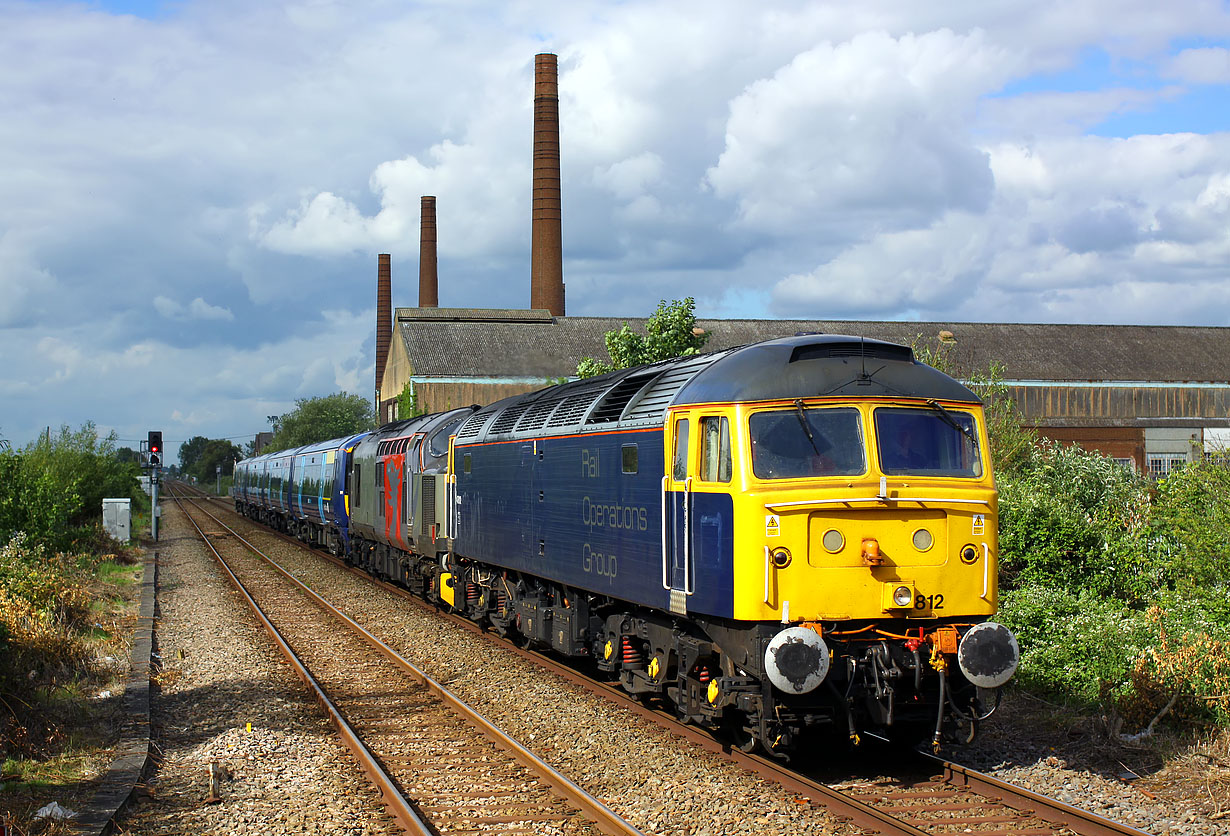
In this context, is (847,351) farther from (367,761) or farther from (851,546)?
(367,761)

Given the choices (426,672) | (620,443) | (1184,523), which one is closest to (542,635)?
(426,672)

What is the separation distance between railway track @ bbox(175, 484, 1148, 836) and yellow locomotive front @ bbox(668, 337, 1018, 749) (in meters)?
0.35

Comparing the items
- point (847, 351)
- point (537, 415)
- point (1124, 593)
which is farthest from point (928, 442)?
point (1124, 593)

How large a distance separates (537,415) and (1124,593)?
9.16 m

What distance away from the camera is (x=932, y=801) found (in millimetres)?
8312

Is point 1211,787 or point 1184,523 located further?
point 1184,523

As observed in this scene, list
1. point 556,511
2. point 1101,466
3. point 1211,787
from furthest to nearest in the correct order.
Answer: point 1101,466 → point 556,511 → point 1211,787

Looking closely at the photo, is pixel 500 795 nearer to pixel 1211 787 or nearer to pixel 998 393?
pixel 1211 787

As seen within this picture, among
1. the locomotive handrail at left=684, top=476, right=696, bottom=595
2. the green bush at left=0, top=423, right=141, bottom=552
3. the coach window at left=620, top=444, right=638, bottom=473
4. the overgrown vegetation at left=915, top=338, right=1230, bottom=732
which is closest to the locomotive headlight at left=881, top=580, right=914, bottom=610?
the locomotive handrail at left=684, top=476, right=696, bottom=595

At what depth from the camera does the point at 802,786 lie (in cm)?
851

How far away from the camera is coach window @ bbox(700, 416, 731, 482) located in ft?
29.0

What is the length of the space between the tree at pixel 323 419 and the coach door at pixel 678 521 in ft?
278

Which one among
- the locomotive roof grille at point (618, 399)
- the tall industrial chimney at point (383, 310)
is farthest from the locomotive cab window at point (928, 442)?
the tall industrial chimney at point (383, 310)

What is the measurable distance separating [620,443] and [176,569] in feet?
74.3
